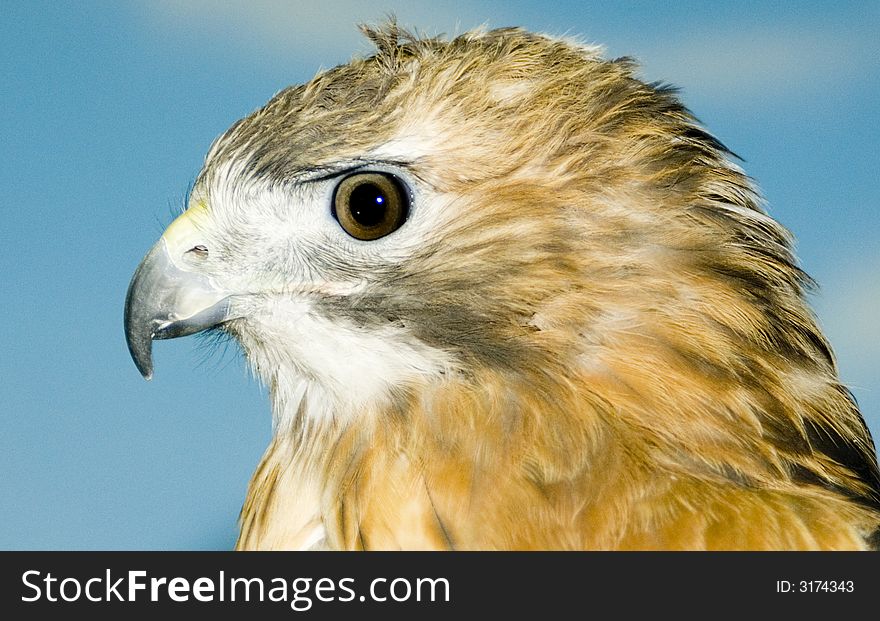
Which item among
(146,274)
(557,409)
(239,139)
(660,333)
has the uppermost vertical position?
(239,139)

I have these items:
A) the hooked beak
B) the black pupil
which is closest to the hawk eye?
the black pupil

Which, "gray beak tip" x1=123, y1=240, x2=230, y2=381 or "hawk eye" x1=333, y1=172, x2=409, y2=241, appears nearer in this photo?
"hawk eye" x1=333, y1=172, x2=409, y2=241

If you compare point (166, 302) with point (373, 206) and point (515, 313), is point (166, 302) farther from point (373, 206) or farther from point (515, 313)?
point (515, 313)

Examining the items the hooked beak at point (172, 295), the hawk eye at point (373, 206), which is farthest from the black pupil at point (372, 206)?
the hooked beak at point (172, 295)

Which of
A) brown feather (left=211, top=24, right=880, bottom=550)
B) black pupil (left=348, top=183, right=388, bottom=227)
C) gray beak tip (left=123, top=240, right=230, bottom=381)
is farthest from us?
gray beak tip (left=123, top=240, right=230, bottom=381)

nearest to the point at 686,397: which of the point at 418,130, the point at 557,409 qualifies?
the point at 557,409

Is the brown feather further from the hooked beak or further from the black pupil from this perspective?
the hooked beak

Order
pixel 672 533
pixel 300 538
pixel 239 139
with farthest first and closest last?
pixel 239 139 → pixel 300 538 → pixel 672 533
